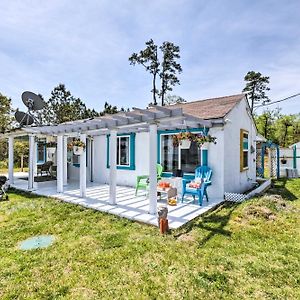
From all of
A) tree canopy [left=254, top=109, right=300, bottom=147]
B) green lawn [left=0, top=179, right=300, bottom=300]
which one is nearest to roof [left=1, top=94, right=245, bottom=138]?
green lawn [left=0, top=179, right=300, bottom=300]

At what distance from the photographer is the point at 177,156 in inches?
348

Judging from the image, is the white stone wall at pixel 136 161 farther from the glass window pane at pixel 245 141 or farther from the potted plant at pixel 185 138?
the glass window pane at pixel 245 141

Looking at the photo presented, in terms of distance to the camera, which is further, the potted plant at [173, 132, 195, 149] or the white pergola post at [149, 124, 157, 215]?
the potted plant at [173, 132, 195, 149]

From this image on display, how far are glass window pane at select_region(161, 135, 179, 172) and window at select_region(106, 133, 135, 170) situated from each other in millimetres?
1652

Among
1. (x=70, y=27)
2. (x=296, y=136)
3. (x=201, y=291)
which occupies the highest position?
(x=70, y=27)

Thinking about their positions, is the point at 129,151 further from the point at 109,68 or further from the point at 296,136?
the point at 296,136

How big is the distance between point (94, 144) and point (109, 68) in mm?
5321

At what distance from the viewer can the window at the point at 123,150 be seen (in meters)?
10.6

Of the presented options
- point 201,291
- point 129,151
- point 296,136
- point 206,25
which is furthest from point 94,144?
point 296,136

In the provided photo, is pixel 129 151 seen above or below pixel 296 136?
below

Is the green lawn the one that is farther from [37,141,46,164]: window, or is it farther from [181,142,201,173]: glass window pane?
[37,141,46,164]: window

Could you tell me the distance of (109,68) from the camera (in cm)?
1398

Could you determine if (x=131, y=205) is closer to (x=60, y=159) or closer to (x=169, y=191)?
(x=169, y=191)

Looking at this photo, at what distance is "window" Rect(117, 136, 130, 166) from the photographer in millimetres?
10562
